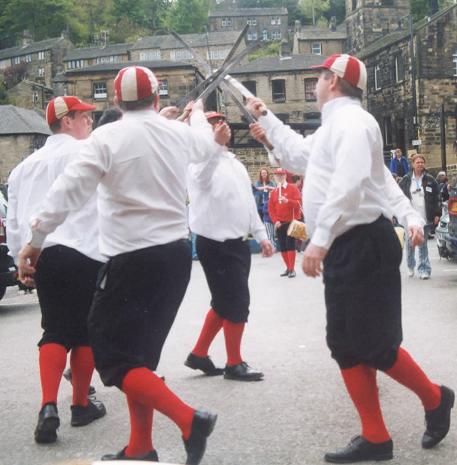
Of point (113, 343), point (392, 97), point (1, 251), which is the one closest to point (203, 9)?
point (392, 97)

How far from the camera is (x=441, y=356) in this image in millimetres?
7180

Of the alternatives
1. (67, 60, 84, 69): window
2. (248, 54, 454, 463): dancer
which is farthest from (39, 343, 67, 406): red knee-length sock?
(67, 60, 84, 69): window

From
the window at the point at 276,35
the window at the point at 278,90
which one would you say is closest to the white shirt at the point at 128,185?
the window at the point at 278,90

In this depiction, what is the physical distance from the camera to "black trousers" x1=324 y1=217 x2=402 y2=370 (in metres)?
4.36

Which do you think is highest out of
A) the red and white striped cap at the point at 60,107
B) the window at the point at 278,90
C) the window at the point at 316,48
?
the window at the point at 316,48

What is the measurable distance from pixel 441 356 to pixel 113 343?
369 cm

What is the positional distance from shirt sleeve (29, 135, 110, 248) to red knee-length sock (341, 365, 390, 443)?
163 cm

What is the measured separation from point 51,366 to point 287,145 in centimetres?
197

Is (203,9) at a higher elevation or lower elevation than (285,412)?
higher

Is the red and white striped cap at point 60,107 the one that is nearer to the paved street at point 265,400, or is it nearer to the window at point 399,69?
the paved street at point 265,400

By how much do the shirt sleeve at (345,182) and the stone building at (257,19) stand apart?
378 ft

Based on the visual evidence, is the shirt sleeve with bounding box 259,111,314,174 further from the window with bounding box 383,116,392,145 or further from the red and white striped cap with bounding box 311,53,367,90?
the window with bounding box 383,116,392,145

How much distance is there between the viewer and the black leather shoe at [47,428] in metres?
5.04

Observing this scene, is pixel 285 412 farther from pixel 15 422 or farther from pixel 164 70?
pixel 164 70
